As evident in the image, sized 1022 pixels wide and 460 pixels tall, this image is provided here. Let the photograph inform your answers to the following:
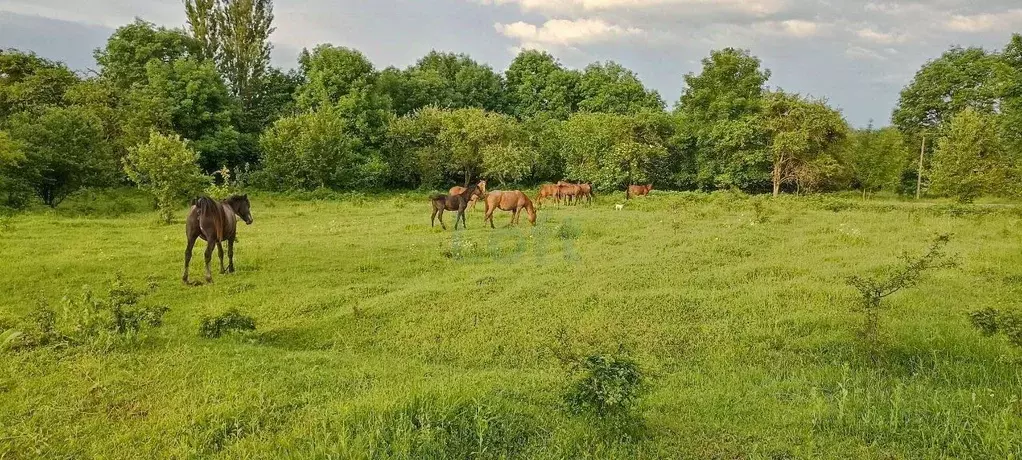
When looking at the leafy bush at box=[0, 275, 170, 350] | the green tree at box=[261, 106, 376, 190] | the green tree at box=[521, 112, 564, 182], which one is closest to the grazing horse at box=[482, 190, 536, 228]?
the leafy bush at box=[0, 275, 170, 350]

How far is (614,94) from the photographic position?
55188 mm

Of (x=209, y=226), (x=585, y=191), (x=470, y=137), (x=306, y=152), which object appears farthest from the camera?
(x=470, y=137)

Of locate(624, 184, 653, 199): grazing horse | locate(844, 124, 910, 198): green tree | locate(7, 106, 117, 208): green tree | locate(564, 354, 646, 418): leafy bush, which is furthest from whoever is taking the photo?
locate(844, 124, 910, 198): green tree

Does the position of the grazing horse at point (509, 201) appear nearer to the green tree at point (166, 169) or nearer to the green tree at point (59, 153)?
the green tree at point (166, 169)

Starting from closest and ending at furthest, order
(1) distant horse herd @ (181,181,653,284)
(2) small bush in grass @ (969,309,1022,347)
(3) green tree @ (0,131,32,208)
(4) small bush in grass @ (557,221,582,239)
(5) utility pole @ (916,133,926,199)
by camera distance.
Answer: (2) small bush in grass @ (969,309,1022,347)
(1) distant horse herd @ (181,181,653,284)
(4) small bush in grass @ (557,221,582,239)
(3) green tree @ (0,131,32,208)
(5) utility pole @ (916,133,926,199)

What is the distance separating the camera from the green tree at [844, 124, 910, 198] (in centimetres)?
4066

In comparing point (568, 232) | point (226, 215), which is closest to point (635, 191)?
point (568, 232)

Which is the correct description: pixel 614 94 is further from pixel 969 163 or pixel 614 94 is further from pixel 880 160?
pixel 969 163

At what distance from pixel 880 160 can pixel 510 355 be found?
45731mm

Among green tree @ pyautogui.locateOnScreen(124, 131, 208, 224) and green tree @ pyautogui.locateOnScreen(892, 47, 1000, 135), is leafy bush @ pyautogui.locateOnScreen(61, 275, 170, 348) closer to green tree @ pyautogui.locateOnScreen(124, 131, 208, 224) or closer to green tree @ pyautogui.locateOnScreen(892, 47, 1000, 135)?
green tree @ pyautogui.locateOnScreen(124, 131, 208, 224)

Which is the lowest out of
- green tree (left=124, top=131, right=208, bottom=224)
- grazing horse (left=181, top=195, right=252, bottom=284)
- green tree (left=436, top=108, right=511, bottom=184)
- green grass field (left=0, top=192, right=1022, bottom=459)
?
green grass field (left=0, top=192, right=1022, bottom=459)

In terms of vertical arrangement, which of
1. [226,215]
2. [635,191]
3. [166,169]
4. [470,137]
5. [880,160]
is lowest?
[226,215]

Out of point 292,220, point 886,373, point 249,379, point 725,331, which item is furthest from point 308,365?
point 292,220

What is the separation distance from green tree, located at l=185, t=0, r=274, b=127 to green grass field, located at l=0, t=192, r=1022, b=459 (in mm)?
32718
